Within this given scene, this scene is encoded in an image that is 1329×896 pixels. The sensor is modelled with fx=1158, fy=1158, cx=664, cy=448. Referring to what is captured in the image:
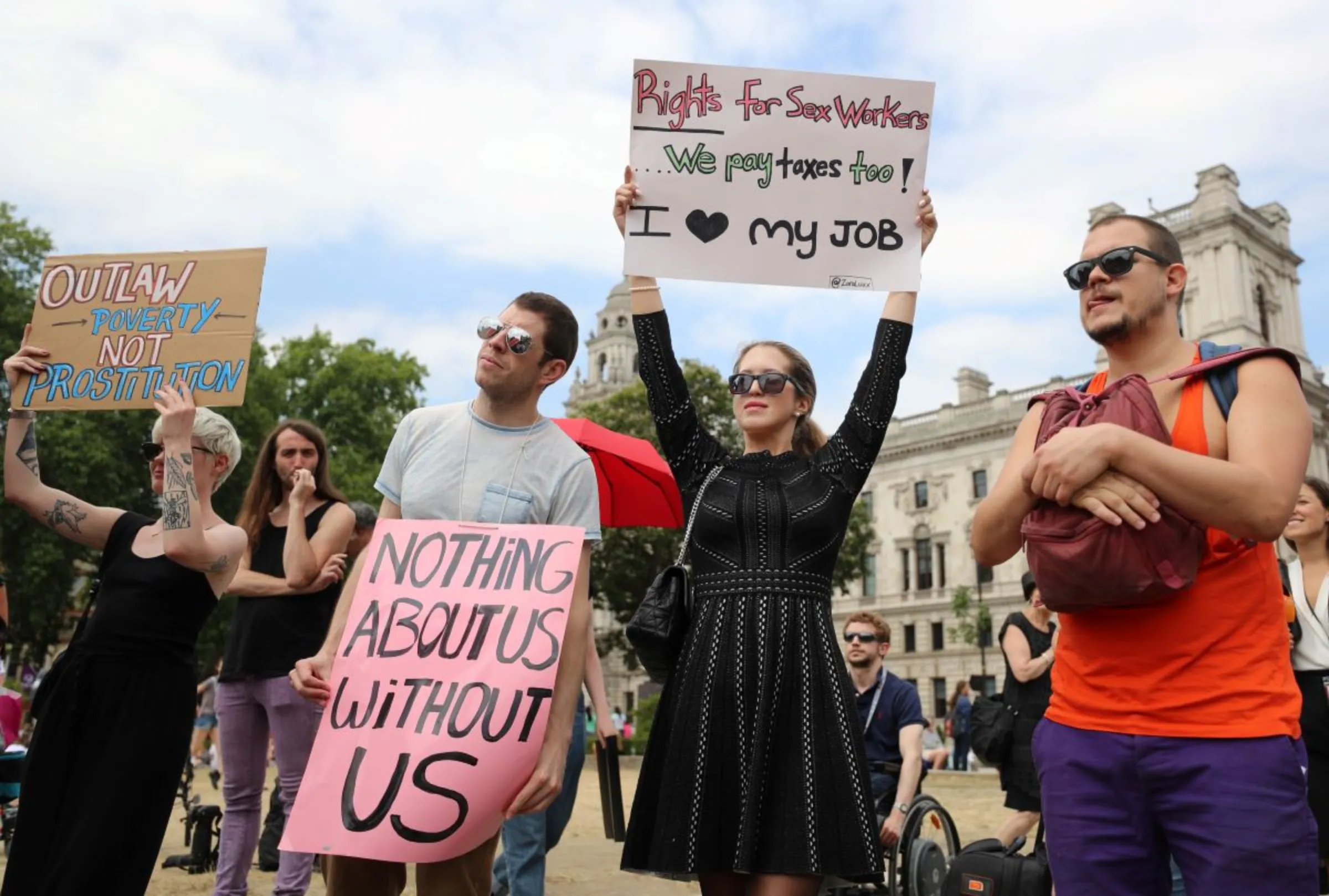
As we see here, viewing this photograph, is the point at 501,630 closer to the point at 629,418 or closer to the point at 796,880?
the point at 796,880

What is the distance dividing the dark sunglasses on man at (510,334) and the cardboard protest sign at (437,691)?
0.53 meters

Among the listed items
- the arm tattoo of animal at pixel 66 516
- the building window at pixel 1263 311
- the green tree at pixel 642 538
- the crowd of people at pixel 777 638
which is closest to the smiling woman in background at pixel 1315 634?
the crowd of people at pixel 777 638

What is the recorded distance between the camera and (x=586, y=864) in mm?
8547

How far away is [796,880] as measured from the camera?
9.93ft

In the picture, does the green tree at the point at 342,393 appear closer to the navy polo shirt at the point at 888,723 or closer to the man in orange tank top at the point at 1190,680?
the navy polo shirt at the point at 888,723

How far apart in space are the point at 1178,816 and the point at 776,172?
2410mm

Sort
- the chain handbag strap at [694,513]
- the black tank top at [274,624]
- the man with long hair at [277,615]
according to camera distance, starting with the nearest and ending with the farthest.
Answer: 1. the chain handbag strap at [694,513]
2. the man with long hair at [277,615]
3. the black tank top at [274,624]

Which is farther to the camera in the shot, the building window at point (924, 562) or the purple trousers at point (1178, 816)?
the building window at point (924, 562)

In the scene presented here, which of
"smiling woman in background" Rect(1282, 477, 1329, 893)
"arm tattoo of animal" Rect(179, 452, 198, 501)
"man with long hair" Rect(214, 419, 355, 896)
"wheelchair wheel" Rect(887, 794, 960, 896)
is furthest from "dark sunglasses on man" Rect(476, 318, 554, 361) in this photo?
"wheelchair wheel" Rect(887, 794, 960, 896)

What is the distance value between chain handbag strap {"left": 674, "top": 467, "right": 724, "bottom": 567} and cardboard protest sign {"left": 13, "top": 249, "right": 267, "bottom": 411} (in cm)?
172

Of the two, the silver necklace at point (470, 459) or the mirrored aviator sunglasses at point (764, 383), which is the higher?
the mirrored aviator sunglasses at point (764, 383)

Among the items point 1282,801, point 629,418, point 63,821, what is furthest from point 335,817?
point 629,418

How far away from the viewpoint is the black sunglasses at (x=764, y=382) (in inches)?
143

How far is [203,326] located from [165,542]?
936 mm
